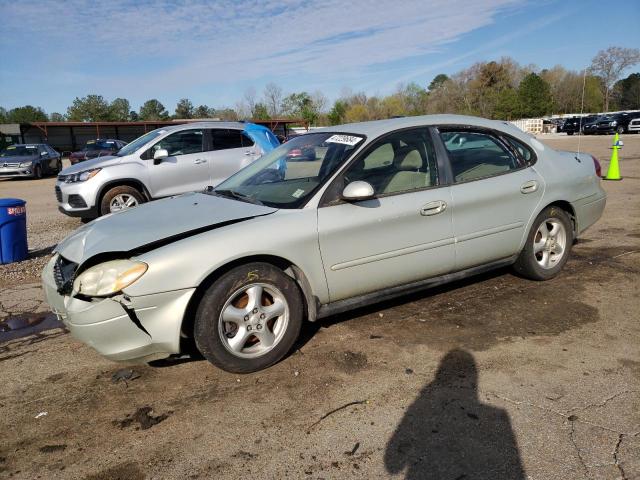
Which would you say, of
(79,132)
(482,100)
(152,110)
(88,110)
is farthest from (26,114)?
(482,100)

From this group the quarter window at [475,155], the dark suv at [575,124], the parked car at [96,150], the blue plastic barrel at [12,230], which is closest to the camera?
the quarter window at [475,155]

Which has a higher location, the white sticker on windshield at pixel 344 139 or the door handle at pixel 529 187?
the white sticker on windshield at pixel 344 139

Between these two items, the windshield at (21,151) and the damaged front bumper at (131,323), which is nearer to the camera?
the damaged front bumper at (131,323)

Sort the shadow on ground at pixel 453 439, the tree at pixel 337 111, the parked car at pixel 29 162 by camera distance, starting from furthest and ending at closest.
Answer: the tree at pixel 337 111
the parked car at pixel 29 162
the shadow on ground at pixel 453 439

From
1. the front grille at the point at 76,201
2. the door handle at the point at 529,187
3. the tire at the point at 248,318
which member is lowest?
the tire at the point at 248,318

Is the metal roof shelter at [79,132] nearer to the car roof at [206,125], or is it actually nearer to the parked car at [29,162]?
the parked car at [29,162]

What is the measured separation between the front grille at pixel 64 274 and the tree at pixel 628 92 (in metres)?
95.2

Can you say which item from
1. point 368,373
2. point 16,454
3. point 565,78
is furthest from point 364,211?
point 565,78

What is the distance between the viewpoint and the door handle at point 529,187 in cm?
456

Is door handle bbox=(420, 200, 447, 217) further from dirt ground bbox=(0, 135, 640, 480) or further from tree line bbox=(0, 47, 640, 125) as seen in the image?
tree line bbox=(0, 47, 640, 125)

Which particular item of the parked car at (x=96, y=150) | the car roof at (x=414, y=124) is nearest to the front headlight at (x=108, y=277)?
the car roof at (x=414, y=124)

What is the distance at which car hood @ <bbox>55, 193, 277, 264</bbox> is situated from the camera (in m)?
3.29

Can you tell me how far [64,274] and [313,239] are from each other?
1727 mm

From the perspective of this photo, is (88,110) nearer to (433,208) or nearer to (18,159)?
(18,159)
